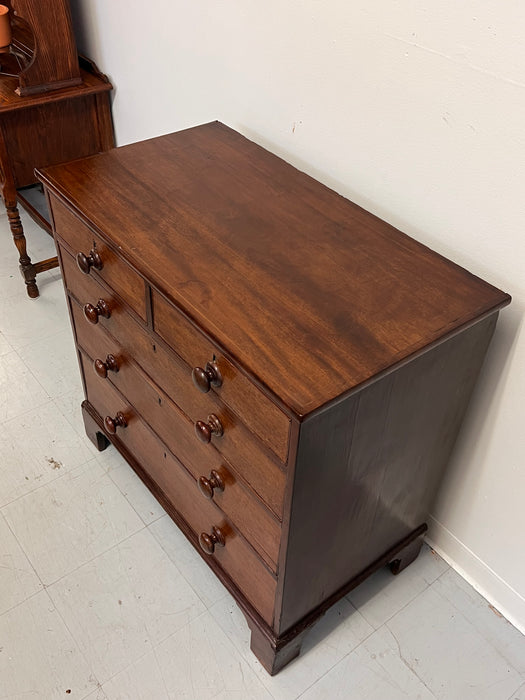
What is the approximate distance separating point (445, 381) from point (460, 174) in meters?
0.35

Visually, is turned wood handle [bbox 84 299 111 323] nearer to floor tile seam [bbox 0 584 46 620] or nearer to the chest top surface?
the chest top surface

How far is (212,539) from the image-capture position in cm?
125

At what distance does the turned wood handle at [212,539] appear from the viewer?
1.24m

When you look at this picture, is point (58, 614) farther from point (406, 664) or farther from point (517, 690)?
point (517, 690)

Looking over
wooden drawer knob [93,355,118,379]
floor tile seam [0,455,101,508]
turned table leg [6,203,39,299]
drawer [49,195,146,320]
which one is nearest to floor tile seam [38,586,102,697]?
floor tile seam [0,455,101,508]

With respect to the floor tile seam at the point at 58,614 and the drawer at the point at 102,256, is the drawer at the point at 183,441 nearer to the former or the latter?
the drawer at the point at 102,256

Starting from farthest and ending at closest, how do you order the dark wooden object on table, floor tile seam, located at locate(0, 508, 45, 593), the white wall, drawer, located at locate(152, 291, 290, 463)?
the dark wooden object on table → floor tile seam, located at locate(0, 508, 45, 593) → the white wall → drawer, located at locate(152, 291, 290, 463)

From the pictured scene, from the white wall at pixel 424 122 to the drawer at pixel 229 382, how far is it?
50cm

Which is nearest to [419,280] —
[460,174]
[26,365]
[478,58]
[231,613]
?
[460,174]

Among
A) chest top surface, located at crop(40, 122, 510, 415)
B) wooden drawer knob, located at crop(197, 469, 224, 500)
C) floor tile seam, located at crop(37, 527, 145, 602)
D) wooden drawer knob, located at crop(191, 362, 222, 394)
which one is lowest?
floor tile seam, located at crop(37, 527, 145, 602)

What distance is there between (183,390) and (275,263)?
28 centimetres

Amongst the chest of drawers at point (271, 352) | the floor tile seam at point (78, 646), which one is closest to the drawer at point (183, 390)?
the chest of drawers at point (271, 352)

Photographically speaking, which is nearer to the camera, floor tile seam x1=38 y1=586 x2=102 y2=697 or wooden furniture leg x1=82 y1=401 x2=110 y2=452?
floor tile seam x1=38 y1=586 x2=102 y2=697

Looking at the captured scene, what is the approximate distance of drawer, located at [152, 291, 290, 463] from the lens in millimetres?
889
